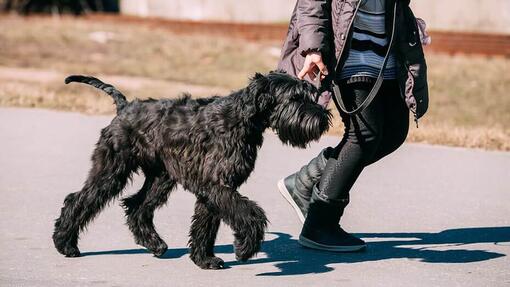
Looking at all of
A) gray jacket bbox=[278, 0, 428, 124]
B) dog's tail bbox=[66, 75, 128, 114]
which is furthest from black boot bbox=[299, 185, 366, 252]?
dog's tail bbox=[66, 75, 128, 114]

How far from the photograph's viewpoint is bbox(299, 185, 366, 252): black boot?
21.7ft

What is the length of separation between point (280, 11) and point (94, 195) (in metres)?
18.0

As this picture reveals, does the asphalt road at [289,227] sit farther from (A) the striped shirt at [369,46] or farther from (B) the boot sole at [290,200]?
(A) the striped shirt at [369,46]

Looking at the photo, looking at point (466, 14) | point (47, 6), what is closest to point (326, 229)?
point (466, 14)

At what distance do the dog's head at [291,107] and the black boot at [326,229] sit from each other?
71 cm

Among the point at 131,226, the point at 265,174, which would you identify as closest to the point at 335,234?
the point at 131,226

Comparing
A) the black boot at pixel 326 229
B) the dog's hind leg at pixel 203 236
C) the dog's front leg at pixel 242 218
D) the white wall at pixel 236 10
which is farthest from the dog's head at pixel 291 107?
the white wall at pixel 236 10

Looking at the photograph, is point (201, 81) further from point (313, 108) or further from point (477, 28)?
point (313, 108)

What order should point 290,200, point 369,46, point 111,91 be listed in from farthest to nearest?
point 290,200 < point 111,91 < point 369,46

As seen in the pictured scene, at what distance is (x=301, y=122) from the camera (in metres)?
5.89

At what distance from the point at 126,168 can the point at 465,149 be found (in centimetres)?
520

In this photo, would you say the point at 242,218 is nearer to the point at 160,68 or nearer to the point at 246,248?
the point at 246,248

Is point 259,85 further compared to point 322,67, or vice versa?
point 322,67

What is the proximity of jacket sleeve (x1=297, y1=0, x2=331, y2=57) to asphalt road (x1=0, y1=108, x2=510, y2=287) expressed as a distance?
123 centimetres
